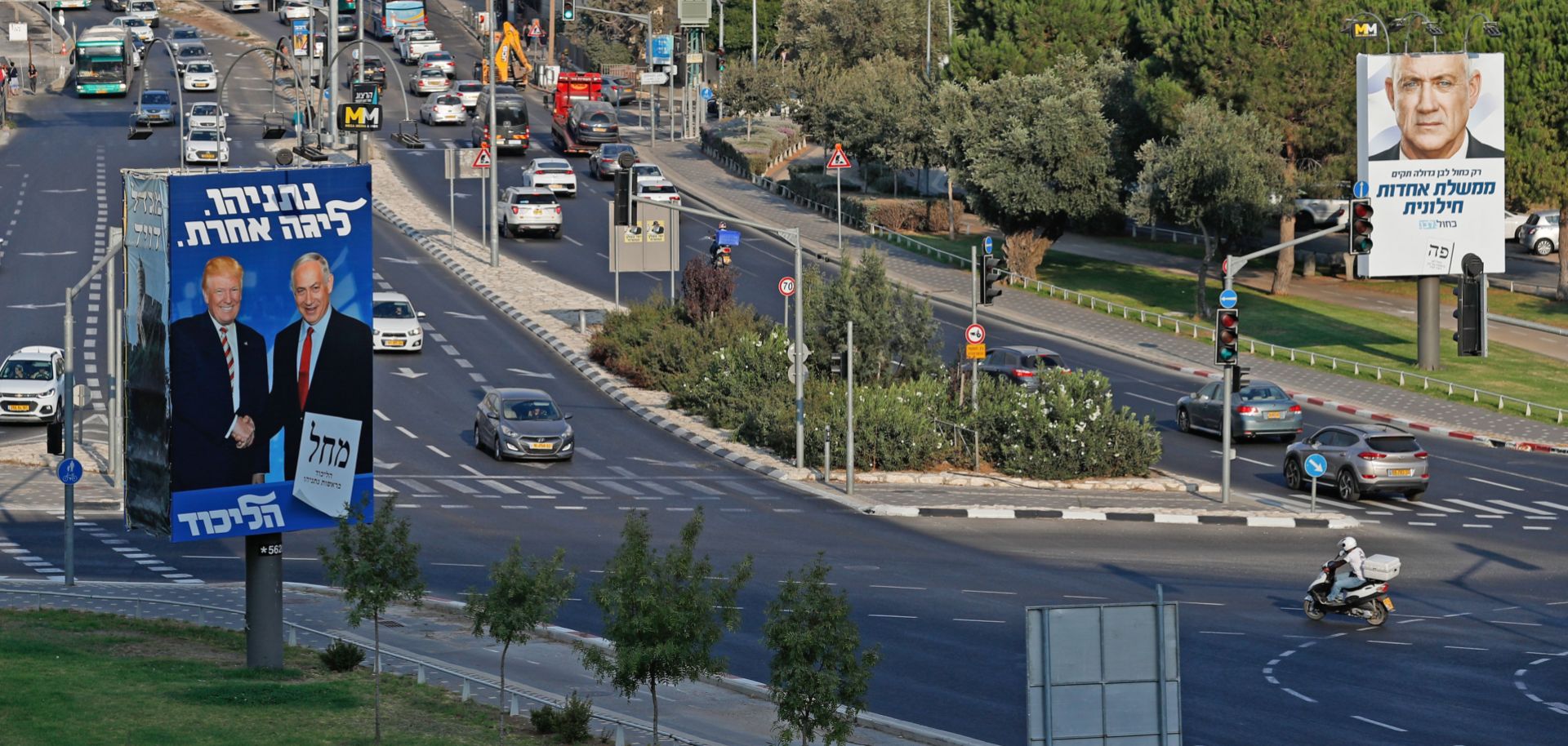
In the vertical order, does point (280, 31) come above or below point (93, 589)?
above

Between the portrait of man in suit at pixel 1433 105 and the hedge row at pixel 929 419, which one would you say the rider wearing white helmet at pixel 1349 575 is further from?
the portrait of man in suit at pixel 1433 105

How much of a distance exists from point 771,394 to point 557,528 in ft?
37.9

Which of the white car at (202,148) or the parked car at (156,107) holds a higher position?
the parked car at (156,107)

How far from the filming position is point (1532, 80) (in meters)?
63.5

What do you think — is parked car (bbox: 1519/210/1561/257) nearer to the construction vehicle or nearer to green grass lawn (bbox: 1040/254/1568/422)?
green grass lawn (bbox: 1040/254/1568/422)

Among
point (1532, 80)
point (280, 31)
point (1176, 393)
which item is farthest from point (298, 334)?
point (280, 31)

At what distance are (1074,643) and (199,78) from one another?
9347 centimetres

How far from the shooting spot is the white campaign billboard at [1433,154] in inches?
2068

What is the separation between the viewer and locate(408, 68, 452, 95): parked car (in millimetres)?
100938

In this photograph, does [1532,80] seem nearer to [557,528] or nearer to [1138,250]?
[1138,250]

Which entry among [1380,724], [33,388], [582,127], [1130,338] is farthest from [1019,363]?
[582,127]

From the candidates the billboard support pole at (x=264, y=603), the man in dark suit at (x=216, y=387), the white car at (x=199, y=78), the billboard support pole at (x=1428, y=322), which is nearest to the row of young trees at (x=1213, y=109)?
the billboard support pole at (x=1428, y=322)

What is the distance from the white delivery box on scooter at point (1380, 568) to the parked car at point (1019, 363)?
18.5 m

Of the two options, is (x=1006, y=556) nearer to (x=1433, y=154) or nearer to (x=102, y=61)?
(x=1433, y=154)
